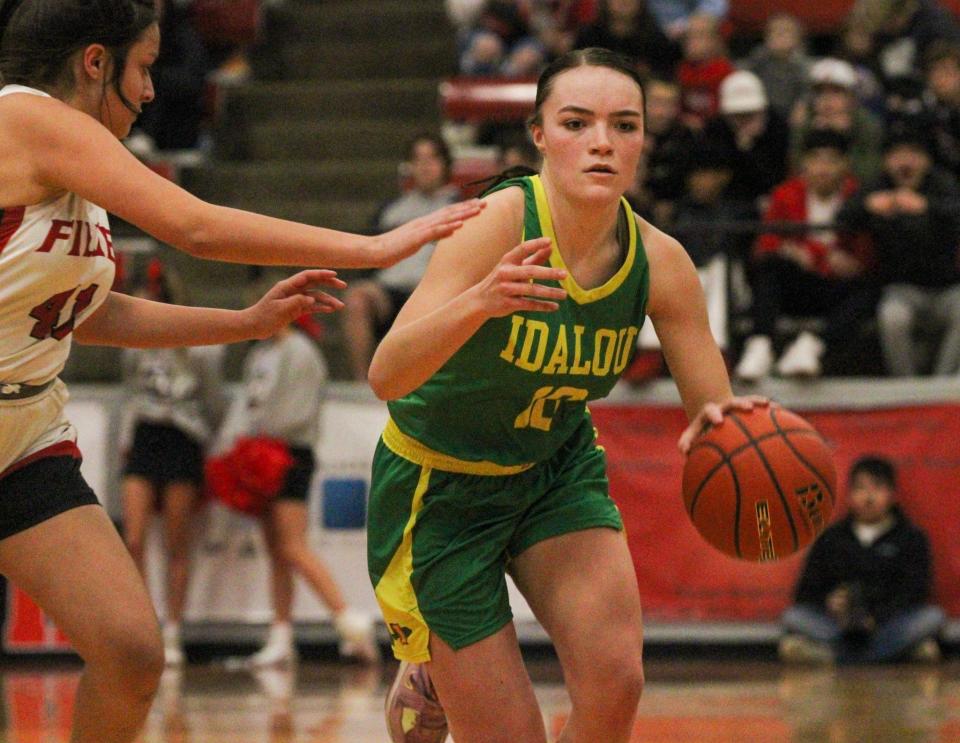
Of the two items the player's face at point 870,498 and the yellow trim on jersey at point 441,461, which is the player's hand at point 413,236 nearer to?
the yellow trim on jersey at point 441,461

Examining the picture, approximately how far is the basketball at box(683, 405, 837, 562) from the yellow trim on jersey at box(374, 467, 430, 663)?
2.13ft

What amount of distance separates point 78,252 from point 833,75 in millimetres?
5998

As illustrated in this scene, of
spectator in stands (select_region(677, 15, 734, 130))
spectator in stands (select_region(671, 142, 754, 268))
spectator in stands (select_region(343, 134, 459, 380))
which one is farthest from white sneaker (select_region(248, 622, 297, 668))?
spectator in stands (select_region(677, 15, 734, 130))

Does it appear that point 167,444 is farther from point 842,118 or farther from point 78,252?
point 78,252

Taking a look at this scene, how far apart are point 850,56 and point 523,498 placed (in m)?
6.66

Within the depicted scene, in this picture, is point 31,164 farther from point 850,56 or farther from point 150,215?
point 850,56

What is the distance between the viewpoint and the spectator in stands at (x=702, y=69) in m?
8.96

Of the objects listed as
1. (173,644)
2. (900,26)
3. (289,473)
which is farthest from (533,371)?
(900,26)

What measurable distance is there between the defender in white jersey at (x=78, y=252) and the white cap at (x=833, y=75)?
5.53m

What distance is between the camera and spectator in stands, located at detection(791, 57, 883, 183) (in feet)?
26.9

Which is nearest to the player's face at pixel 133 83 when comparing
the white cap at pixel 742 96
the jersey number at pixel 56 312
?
the jersey number at pixel 56 312

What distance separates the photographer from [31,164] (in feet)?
10.1

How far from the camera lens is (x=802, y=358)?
7430 millimetres

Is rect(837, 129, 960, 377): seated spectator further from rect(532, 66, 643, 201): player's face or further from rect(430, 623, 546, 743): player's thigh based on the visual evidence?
rect(430, 623, 546, 743): player's thigh
